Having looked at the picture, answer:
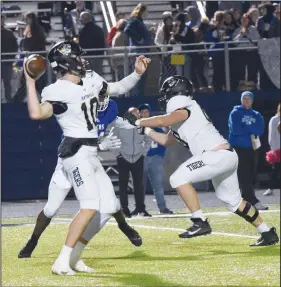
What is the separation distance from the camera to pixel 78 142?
10039 millimetres

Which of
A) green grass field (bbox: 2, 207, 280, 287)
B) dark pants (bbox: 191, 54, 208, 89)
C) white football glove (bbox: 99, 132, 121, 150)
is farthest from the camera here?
dark pants (bbox: 191, 54, 208, 89)

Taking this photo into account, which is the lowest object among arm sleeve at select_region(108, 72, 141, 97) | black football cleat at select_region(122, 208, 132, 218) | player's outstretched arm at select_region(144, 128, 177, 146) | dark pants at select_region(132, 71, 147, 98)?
black football cleat at select_region(122, 208, 132, 218)

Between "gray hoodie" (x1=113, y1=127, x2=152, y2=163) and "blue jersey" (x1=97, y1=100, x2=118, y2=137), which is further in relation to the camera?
"gray hoodie" (x1=113, y1=127, x2=152, y2=163)

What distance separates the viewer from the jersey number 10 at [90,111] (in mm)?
10039

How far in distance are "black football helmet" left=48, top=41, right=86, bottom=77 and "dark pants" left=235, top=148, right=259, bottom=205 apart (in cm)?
Result: 681

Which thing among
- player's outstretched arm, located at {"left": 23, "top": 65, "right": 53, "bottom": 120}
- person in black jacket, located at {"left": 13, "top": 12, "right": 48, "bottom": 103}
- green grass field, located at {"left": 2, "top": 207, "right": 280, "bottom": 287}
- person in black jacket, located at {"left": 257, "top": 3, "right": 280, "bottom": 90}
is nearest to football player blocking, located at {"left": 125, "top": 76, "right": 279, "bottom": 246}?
green grass field, located at {"left": 2, "top": 207, "right": 280, "bottom": 287}

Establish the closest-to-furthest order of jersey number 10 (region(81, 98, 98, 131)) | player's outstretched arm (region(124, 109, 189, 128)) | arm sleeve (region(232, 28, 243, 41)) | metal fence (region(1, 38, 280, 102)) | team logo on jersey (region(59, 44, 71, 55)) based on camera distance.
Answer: jersey number 10 (region(81, 98, 98, 131)) → team logo on jersey (region(59, 44, 71, 55)) → player's outstretched arm (region(124, 109, 189, 128)) → metal fence (region(1, 38, 280, 102)) → arm sleeve (region(232, 28, 243, 41))

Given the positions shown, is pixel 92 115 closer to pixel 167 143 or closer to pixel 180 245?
pixel 167 143

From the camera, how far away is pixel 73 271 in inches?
392

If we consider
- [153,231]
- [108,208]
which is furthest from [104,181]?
[153,231]

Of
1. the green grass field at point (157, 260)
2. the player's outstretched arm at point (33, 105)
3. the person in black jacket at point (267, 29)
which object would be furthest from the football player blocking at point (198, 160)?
the person in black jacket at point (267, 29)

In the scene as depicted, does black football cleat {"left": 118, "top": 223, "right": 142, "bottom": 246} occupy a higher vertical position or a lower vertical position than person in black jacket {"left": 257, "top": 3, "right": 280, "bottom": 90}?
higher

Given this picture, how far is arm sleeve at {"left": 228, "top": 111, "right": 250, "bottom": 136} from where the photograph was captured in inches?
650

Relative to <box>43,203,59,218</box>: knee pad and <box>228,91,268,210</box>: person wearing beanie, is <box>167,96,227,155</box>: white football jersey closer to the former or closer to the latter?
<box>43,203,59,218</box>: knee pad
